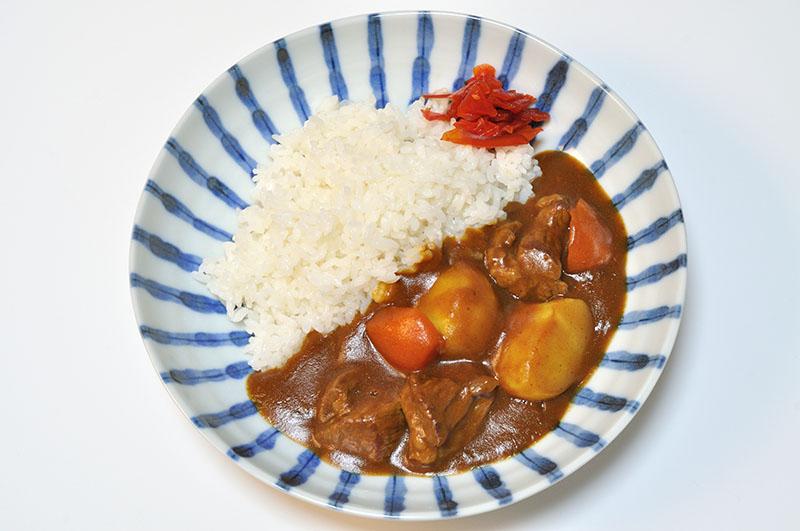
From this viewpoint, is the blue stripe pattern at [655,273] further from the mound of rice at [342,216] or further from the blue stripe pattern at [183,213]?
the blue stripe pattern at [183,213]

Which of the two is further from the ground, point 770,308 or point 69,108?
point 69,108

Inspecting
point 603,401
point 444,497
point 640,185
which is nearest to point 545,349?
point 603,401

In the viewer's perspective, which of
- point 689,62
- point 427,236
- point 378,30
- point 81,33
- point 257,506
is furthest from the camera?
point 81,33

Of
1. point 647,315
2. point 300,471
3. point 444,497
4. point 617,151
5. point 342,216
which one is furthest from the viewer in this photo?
point 617,151

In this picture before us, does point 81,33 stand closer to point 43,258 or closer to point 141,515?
point 43,258

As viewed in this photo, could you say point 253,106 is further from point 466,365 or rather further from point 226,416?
point 466,365

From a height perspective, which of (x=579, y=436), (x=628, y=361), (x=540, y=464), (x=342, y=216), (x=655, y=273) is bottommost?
(x=540, y=464)

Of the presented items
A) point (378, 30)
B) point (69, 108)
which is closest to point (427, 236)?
point (378, 30)
